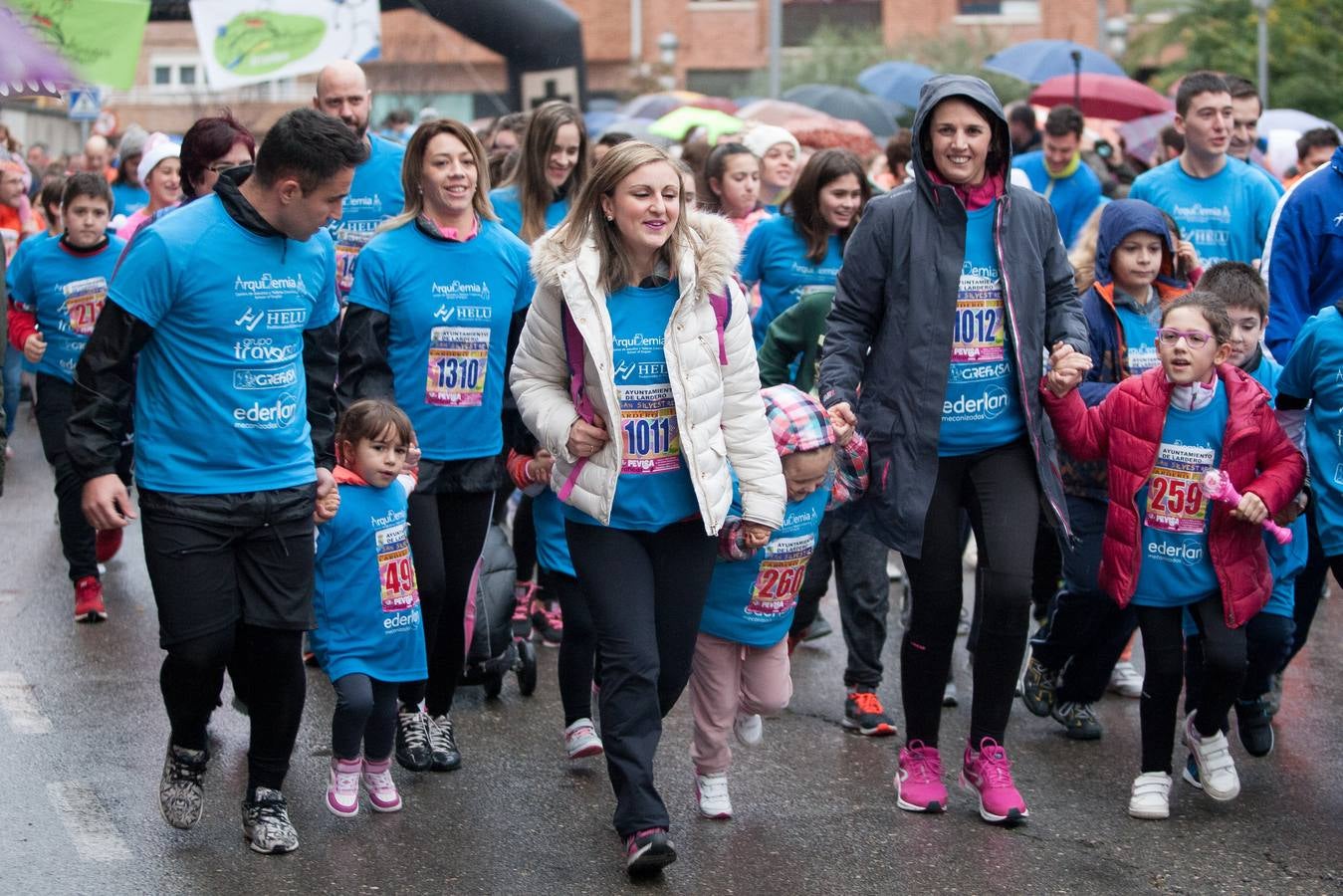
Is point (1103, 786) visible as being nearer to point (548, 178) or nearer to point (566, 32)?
point (548, 178)

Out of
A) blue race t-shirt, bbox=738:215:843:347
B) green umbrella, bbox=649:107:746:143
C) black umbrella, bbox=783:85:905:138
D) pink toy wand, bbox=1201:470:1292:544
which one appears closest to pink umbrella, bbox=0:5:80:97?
pink toy wand, bbox=1201:470:1292:544

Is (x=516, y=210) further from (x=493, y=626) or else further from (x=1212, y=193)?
(x=1212, y=193)

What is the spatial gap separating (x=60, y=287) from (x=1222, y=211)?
556 cm

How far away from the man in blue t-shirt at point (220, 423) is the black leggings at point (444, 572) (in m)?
0.80

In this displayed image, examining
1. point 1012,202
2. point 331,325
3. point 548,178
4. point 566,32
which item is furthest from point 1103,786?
point 566,32

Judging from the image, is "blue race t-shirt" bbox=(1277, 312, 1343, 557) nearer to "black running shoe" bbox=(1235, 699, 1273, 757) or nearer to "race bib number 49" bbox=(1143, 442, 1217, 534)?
"race bib number 49" bbox=(1143, 442, 1217, 534)

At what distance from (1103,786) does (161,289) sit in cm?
340

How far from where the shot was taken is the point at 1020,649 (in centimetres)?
580

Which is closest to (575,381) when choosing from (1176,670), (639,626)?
(639,626)

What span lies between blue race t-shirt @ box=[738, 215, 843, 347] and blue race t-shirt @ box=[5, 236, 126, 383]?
320cm

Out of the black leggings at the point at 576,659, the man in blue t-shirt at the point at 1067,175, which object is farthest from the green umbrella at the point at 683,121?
the black leggings at the point at 576,659

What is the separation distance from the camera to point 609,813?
19.2 ft

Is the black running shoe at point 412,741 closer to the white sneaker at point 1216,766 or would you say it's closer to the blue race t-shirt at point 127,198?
the white sneaker at point 1216,766

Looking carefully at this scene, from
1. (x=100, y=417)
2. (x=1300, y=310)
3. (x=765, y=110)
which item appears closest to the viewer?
(x=100, y=417)
